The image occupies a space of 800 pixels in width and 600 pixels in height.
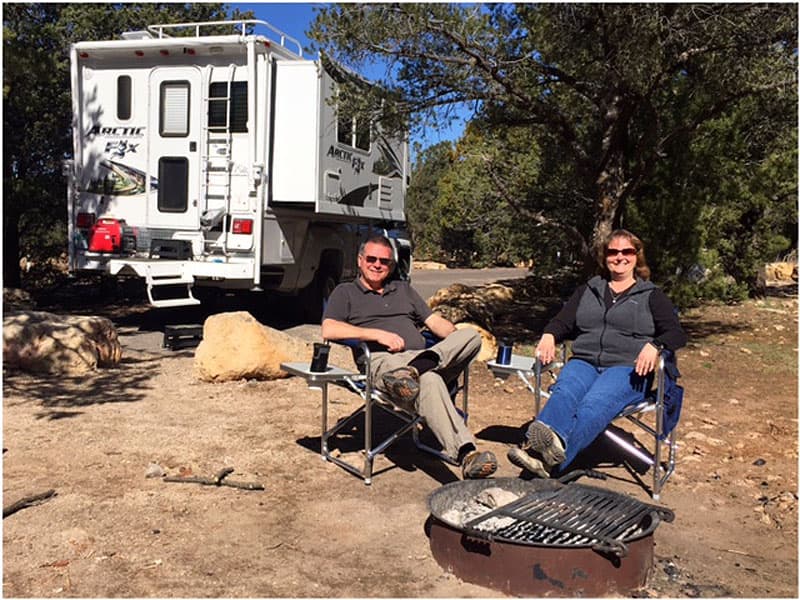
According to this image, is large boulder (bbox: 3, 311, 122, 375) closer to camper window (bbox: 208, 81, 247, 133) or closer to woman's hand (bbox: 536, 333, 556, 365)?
camper window (bbox: 208, 81, 247, 133)

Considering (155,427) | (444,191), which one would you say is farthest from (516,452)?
(444,191)

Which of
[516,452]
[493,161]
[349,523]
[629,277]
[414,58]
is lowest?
[349,523]

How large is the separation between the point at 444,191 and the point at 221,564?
21866mm

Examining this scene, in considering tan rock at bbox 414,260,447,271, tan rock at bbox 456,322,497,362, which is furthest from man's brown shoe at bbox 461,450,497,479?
tan rock at bbox 414,260,447,271

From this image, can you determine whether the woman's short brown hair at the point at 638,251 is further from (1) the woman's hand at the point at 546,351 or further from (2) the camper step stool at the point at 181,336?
(2) the camper step stool at the point at 181,336

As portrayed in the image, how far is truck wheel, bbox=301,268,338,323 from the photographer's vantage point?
941 cm

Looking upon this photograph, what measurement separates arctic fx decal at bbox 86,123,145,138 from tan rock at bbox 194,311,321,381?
2.82 meters

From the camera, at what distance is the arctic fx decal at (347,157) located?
26.9 feet

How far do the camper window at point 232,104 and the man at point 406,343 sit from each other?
3.89 meters

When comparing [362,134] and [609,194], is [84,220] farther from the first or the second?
[609,194]

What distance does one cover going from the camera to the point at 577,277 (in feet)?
35.3

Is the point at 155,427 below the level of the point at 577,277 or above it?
below

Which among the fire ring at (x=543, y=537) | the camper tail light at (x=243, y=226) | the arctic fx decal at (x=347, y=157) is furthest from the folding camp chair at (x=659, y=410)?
the arctic fx decal at (x=347, y=157)

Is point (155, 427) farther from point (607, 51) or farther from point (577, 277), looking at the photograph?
point (577, 277)
